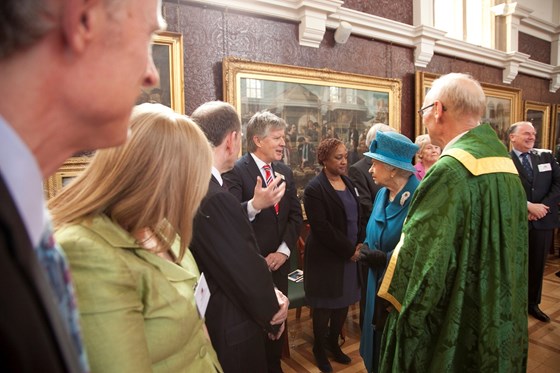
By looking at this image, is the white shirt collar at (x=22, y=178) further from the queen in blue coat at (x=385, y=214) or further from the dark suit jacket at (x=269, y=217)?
the dark suit jacket at (x=269, y=217)

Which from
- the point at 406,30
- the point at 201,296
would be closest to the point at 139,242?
the point at 201,296

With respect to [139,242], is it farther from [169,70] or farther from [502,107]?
[502,107]

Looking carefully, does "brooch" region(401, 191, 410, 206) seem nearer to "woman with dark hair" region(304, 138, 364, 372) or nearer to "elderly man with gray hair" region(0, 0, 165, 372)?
"woman with dark hair" region(304, 138, 364, 372)

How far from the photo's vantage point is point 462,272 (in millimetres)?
1967

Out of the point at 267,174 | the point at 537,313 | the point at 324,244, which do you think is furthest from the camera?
the point at 537,313

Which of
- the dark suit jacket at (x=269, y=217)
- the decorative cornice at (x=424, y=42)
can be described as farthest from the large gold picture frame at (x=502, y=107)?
the dark suit jacket at (x=269, y=217)

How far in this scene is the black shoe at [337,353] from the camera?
3485mm

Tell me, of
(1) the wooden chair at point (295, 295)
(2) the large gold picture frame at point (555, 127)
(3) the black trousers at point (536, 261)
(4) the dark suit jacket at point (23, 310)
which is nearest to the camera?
(4) the dark suit jacket at point (23, 310)

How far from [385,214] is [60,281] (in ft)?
8.03

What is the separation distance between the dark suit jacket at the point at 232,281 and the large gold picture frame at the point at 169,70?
6.88 ft

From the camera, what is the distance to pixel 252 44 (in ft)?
13.6

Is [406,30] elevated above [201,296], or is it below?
above

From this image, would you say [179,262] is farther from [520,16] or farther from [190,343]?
[520,16]

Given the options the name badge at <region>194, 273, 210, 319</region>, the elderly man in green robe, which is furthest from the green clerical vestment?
the name badge at <region>194, 273, 210, 319</region>
